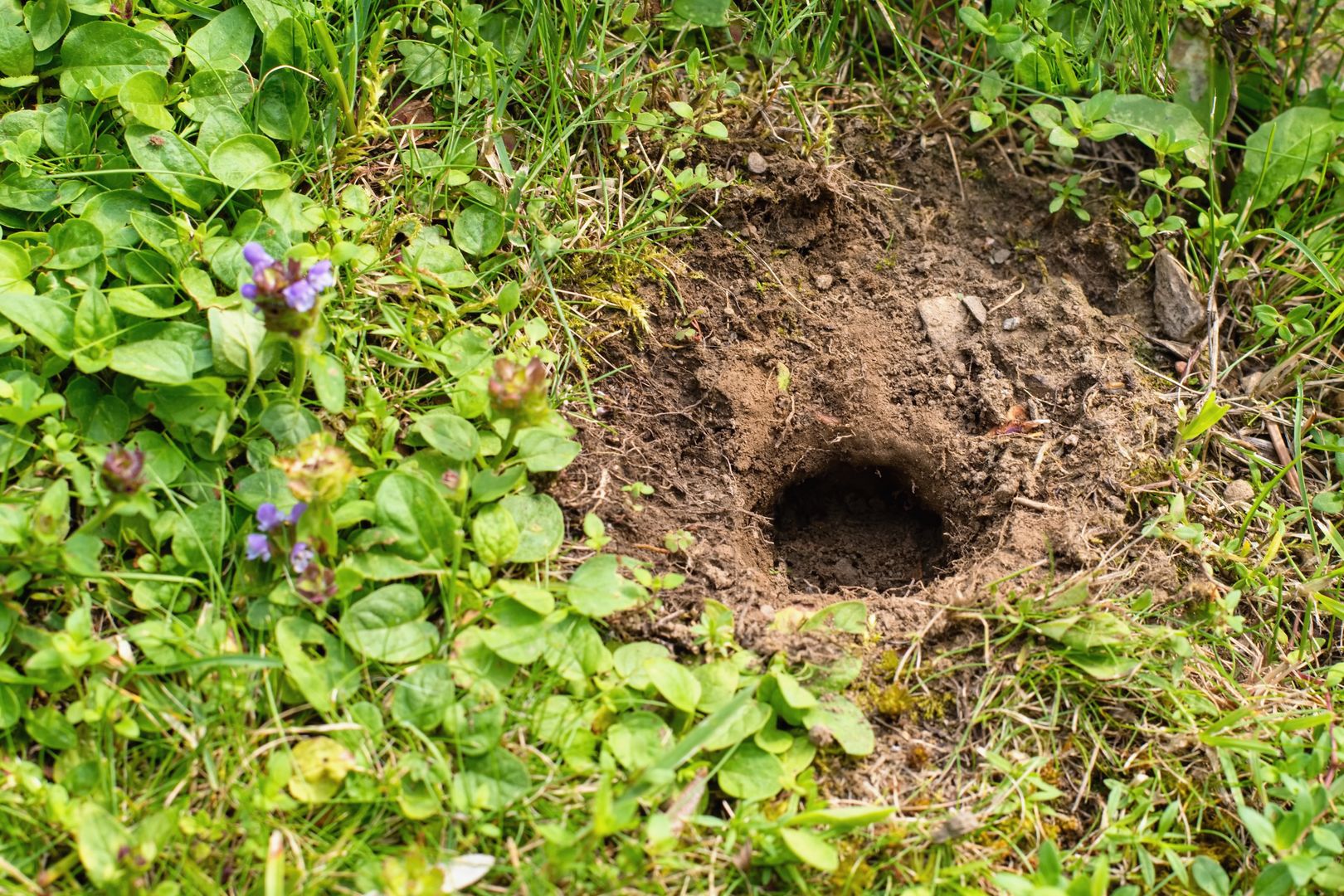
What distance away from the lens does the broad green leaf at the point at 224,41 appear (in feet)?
7.75

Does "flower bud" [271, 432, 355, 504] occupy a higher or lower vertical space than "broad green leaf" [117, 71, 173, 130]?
lower

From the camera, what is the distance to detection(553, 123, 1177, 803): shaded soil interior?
2268 mm

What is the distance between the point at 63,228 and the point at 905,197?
2.02m

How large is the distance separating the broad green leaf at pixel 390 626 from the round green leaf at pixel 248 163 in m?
0.96

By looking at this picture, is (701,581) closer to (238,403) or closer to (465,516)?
(465,516)

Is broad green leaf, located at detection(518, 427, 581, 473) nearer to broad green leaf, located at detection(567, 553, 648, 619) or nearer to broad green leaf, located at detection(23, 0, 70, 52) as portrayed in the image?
broad green leaf, located at detection(567, 553, 648, 619)

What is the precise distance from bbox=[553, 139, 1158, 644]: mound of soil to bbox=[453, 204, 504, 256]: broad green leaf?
1.23 ft

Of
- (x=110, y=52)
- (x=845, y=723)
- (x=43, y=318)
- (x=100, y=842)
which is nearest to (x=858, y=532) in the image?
(x=845, y=723)

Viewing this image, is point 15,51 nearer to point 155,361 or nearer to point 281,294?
point 155,361

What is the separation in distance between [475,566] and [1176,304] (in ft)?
6.23

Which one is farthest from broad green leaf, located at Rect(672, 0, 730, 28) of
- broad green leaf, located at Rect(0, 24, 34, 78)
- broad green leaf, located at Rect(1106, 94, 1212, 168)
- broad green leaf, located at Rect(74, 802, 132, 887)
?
broad green leaf, located at Rect(74, 802, 132, 887)

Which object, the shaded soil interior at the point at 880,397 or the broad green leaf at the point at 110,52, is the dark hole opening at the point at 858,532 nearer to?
the shaded soil interior at the point at 880,397

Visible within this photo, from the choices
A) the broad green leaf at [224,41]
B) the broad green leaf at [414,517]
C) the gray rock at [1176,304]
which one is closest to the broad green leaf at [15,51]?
the broad green leaf at [224,41]

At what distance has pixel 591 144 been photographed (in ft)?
8.59
